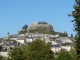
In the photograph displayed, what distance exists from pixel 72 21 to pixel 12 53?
61.3 feet

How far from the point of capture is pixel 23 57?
37.6 metres

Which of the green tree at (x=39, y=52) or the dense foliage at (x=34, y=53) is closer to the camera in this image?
the dense foliage at (x=34, y=53)

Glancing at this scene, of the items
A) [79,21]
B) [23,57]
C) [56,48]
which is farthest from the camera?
[56,48]

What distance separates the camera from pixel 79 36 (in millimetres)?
18766

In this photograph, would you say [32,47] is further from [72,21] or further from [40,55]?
[72,21]

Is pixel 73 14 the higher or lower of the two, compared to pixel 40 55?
higher

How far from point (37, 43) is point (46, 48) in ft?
4.94

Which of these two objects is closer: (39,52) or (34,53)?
(34,53)

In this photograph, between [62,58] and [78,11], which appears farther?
[62,58]

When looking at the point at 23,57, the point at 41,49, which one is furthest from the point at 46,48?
the point at 23,57

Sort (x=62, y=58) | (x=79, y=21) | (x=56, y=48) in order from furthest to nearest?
(x=56, y=48), (x=62, y=58), (x=79, y=21)

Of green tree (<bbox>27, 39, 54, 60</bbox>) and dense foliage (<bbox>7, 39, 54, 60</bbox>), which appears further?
green tree (<bbox>27, 39, 54, 60</bbox>)

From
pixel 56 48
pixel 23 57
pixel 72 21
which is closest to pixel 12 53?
pixel 23 57

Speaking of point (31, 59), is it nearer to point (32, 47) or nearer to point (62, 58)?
point (32, 47)
